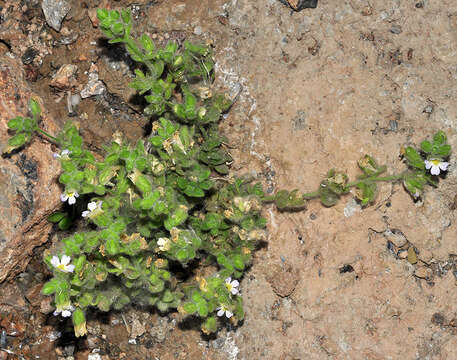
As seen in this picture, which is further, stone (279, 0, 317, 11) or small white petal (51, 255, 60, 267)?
stone (279, 0, 317, 11)

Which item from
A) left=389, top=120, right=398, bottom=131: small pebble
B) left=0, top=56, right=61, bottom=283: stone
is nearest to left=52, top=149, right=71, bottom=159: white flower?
left=0, top=56, right=61, bottom=283: stone

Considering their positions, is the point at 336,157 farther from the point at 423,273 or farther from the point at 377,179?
the point at 423,273

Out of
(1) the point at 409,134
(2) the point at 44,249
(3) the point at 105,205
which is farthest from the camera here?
(2) the point at 44,249

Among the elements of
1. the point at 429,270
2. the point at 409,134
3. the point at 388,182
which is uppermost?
the point at 409,134

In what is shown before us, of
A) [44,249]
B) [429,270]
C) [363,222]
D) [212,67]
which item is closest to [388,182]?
[363,222]

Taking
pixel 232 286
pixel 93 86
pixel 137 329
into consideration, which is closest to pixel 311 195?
pixel 232 286

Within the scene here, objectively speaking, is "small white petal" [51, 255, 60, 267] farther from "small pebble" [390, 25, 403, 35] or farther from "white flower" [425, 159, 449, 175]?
"small pebble" [390, 25, 403, 35]

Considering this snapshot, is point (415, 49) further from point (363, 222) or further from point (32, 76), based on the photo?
point (32, 76)
